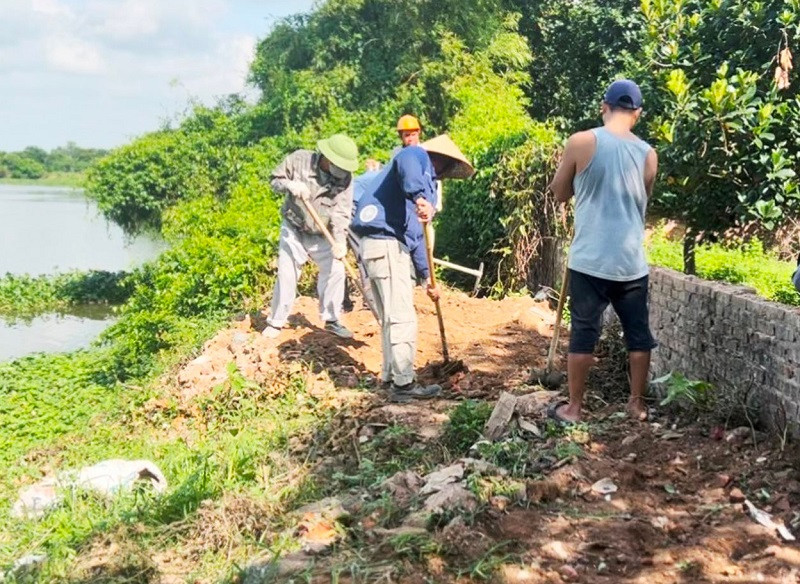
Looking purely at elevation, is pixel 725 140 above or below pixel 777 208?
above

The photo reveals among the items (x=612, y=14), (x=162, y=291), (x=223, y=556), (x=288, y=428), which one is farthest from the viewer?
(x=612, y=14)

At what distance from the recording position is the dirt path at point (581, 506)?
3.48 meters

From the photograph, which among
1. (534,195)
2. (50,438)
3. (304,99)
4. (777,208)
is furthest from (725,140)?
(304,99)

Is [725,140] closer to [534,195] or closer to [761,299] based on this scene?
[761,299]

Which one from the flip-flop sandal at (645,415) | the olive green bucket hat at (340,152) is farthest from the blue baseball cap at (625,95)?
the olive green bucket hat at (340,152)

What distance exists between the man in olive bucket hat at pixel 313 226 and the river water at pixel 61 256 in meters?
8.19

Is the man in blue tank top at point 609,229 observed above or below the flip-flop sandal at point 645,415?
above

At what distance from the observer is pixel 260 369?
768 centimetres

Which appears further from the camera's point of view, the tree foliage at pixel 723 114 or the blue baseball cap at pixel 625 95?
the tree foliage at pixel 723 114

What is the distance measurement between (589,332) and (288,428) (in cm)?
240

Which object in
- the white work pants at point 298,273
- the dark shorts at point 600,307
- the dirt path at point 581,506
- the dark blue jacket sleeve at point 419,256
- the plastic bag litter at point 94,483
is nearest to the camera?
the dirt path at point 581,506

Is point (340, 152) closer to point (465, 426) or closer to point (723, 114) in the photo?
point (723, 114)

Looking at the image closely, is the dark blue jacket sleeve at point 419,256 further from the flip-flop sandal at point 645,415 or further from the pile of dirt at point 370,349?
the flip-flop sandal at point 645,415

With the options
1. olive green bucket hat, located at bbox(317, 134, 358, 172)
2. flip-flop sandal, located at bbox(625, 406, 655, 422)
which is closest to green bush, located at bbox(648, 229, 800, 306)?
olive green bucket hat, located at bbox(317, 134, 358, 172)
